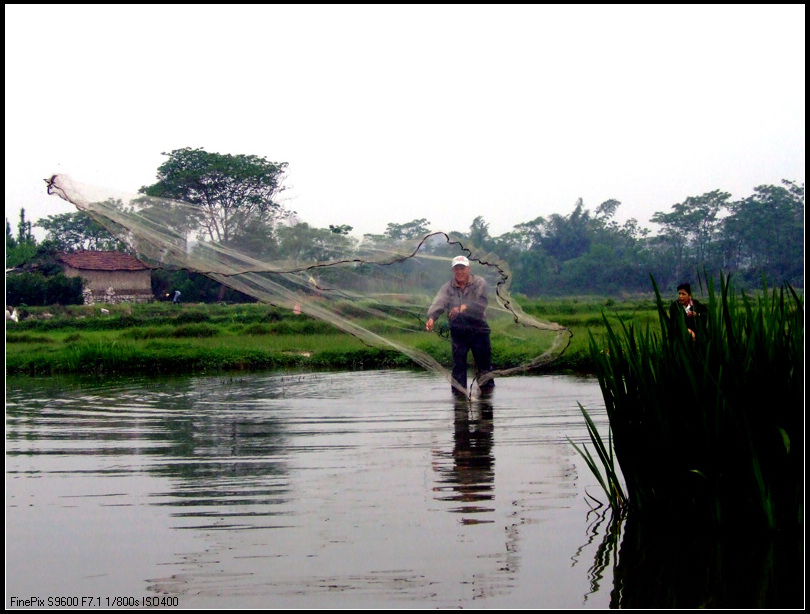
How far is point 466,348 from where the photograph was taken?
9578 millimetres

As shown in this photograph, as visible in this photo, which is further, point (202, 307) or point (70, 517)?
point (202, 307)

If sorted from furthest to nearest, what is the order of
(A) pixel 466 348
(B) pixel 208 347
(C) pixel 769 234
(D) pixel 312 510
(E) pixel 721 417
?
(C) pixel 769 234 < (B) pixel 208 347 < (A) pixel 466 348 < (D) pixel 312 510 < (E) pixel 721 417

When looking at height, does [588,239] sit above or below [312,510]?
above

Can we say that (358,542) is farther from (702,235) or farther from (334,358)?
(702,235)

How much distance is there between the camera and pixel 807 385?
4.23 metres

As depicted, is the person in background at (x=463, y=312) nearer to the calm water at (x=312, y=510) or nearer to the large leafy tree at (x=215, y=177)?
the calm water at (x=312, y=510)

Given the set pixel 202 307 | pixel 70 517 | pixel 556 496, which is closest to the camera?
pixel 70 517

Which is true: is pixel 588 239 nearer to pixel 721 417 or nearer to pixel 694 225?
pixel 694 225

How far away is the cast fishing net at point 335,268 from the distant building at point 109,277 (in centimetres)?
3053

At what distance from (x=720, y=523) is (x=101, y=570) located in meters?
3.25

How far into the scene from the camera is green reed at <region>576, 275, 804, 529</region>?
4.45m

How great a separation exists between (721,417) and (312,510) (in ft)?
8.19

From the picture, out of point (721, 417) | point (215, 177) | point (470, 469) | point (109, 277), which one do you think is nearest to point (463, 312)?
point (470, 469)

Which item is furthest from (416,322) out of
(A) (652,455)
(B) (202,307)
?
(B) (202,307)
